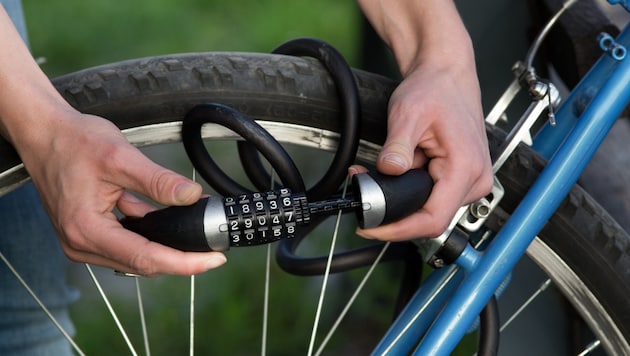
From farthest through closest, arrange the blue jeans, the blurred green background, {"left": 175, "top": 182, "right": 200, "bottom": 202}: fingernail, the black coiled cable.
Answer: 1. the blurred green background
2. the blue jeans
3. the black coiled cable
4. {"left": 175, "top": 182, "right": 200, "bottom": 202}: fingernail

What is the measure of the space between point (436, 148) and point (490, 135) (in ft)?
0.46

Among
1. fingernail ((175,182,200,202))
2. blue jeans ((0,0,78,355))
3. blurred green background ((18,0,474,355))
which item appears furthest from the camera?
blurred green background ((18,0,474,355))

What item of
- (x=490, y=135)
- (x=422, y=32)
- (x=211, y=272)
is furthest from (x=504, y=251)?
(x=211, y=272)

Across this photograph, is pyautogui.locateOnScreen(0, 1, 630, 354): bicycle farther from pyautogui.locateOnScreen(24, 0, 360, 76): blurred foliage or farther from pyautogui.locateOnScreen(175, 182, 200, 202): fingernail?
pyautogui.locateOnScreen(24, 0, 360, 76): blurred foliage

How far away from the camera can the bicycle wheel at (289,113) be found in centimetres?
81

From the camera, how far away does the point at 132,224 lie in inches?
27.7

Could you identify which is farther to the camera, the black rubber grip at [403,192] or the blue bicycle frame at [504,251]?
the blue bicycle frame at [504,251]

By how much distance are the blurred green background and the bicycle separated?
2.44 feet

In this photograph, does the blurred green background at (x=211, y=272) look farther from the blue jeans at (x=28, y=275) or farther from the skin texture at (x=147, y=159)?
the skin texture at (x=147, y=159)

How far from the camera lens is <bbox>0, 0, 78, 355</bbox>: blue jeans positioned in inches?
41.4

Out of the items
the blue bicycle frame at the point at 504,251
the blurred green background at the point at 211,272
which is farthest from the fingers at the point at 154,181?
the blurred green background at the point at 211,272

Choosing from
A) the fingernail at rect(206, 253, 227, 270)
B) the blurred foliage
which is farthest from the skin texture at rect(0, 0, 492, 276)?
the blurred foliage

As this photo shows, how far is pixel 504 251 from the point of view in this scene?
83 centimetres

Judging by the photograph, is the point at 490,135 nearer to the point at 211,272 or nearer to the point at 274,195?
the point at 274,195
